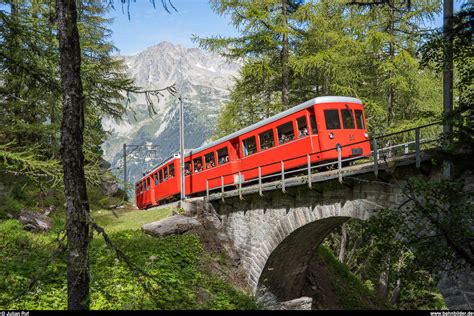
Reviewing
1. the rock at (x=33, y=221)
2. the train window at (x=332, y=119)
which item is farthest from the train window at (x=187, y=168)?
the train window at (x=332, y=119)

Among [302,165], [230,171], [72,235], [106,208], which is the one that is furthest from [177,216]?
[72,235]

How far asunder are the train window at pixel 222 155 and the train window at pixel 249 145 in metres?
1.22

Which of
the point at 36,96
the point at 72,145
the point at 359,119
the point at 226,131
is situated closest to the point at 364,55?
the point at 359,119

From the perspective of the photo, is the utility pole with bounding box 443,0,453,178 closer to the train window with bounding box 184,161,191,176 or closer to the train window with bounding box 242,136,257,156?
the train window with bounding box 242,136,257,156

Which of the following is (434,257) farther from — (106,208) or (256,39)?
(106,208)

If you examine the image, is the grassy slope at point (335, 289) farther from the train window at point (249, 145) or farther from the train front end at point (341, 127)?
the train front end at point (341, 127)

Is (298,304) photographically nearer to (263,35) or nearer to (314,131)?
(314,131)

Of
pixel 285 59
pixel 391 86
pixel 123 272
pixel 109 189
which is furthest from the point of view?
pixel 109 189

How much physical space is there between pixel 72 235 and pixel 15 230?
10.4 meters

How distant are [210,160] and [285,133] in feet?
18.7

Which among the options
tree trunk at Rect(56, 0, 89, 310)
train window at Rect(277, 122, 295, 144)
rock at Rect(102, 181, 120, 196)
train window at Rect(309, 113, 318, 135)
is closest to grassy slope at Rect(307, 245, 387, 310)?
train window at Rect(277, 122, 295, 144)

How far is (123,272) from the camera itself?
37.8ft

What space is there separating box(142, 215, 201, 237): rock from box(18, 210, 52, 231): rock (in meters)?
3.99

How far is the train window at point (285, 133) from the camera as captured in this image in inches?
575
